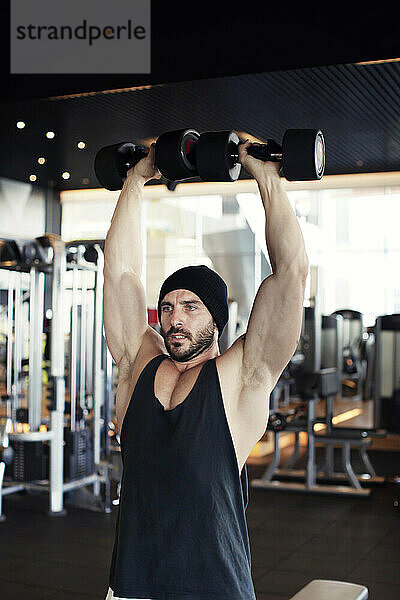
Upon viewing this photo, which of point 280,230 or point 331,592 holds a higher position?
point 280,230

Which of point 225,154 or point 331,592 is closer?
point 225,154

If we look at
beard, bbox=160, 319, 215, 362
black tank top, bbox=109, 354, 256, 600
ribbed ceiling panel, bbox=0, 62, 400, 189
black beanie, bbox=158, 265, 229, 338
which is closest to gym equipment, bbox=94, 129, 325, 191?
black beanie, bbox=158, 265, 229, 338

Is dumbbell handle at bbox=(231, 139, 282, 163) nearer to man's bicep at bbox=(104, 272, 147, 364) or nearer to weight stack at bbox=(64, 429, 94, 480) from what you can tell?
man's bicep at bbox=(104, 272, 147, 364)

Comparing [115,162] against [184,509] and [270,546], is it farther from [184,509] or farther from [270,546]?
[270,546]

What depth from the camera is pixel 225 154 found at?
1716mm

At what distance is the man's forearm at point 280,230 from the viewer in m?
1.69

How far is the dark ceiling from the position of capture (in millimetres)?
4125

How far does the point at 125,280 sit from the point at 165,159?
342 mm

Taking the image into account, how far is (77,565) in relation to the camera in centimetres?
412

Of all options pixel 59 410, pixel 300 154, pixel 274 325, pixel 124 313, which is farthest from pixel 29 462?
pixel 300 154

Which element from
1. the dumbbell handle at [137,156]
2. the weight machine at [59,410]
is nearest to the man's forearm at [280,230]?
the dumbbell handle at [137,156]

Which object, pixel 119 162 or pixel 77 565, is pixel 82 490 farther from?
pixel 119 162

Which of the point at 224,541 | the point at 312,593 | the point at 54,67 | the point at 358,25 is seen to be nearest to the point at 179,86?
the point at 54,67

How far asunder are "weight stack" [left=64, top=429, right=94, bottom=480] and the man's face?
4.13 m
